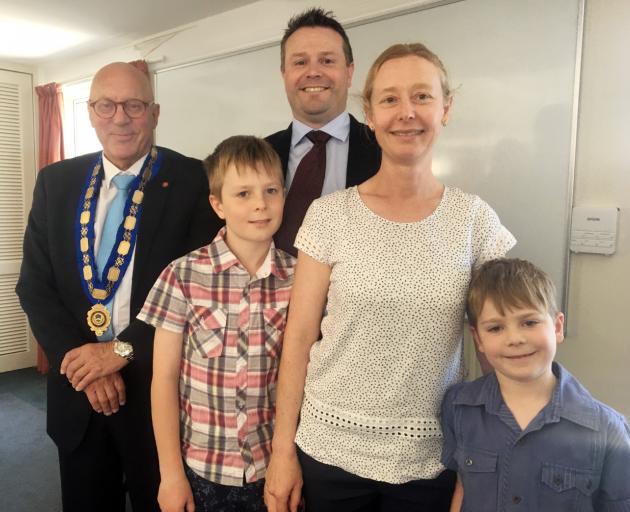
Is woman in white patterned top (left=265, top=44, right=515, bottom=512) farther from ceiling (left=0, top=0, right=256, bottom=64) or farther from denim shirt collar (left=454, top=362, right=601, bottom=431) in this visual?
ceiling (left=0, top=0, right=256, bottom=64)

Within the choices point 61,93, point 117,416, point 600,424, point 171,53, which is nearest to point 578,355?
point 600,424

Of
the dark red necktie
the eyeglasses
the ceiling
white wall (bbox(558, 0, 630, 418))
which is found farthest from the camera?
the ceiling

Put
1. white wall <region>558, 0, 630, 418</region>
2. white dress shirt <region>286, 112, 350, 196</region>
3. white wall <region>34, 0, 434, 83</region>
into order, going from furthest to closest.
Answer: white wall <region>34, 0, 434, 83</region>, white wall <region>558, 0, 630, 418</region>, white dress shirt <region>286, 112, 350, 196</region>

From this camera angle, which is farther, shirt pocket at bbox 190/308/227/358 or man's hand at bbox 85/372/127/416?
man's hand at bbox 85/372/127/416

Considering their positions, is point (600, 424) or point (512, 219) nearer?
point (600, 424)

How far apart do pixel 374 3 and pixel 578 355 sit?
2043 millimetres

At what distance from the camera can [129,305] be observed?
1780 millimetres

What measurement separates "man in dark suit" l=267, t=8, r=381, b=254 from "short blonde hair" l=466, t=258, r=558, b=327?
609 millimetres

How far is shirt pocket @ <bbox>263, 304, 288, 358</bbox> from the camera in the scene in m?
1.36

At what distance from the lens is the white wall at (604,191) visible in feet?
6.95

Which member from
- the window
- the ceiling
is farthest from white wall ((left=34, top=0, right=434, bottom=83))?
the window

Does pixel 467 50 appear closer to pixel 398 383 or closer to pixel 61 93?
pixel 398 383

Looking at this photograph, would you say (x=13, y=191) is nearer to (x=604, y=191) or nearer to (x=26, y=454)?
(x=26, y=454)

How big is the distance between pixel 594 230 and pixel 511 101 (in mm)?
688
